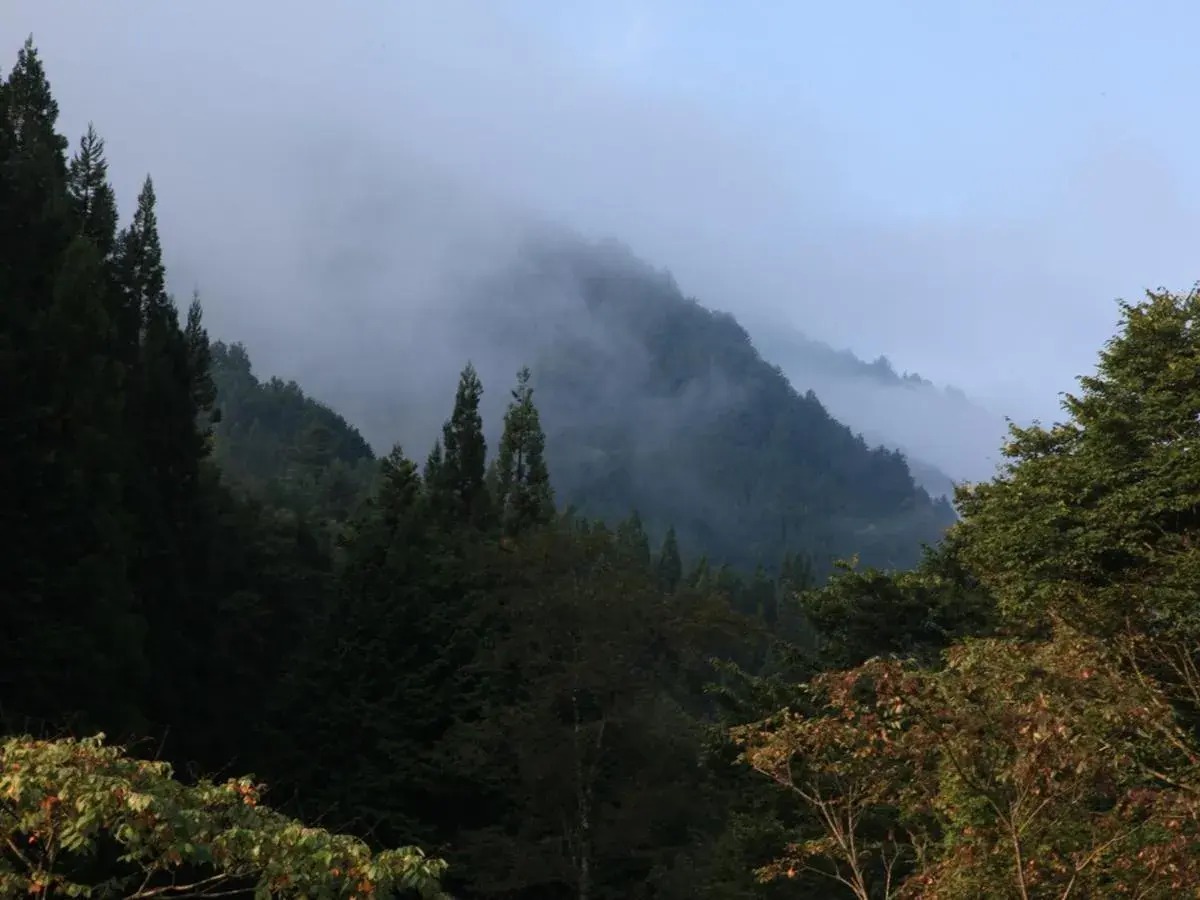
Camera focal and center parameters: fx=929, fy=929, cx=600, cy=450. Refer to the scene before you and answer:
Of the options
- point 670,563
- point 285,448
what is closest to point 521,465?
point 285,448

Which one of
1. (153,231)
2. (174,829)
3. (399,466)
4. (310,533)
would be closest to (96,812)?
(174,829)

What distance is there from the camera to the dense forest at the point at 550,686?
7242 mm

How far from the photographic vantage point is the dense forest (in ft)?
23.8

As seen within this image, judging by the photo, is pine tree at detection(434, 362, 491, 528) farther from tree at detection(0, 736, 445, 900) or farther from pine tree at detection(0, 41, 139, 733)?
tree at detection(0, 736, 445, 900)

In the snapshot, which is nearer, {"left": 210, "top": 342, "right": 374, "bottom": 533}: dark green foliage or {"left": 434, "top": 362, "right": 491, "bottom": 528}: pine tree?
{"left": 434, "top": 362, "right": 491, "bottom": 528}: pine tree

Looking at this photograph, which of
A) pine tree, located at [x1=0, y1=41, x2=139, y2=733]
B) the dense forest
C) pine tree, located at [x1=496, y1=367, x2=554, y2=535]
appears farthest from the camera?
pine tree, located at [x1=496, y1=367, x2=554, y2=535]

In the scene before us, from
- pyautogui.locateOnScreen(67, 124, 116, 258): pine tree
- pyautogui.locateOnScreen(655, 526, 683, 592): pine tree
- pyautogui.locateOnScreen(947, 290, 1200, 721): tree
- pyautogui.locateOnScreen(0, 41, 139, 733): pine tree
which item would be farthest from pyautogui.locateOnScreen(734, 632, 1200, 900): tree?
pyautogui.locateOnScreen(655, 526, 683, 592): pine tree

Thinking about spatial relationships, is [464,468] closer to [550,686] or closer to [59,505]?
[59,505]

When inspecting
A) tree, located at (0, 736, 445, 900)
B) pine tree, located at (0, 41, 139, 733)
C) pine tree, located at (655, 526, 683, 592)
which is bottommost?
tree, located at (0, 736, 445, 900)

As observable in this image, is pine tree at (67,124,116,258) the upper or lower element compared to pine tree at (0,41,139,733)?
upper

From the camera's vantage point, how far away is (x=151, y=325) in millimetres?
32406

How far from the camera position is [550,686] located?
708 inches

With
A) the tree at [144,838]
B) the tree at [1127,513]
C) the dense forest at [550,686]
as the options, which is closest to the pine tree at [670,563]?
the dense forest at [550,686]

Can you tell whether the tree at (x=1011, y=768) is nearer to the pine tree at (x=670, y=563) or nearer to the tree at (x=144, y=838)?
the tree at (x=144, y=838)
